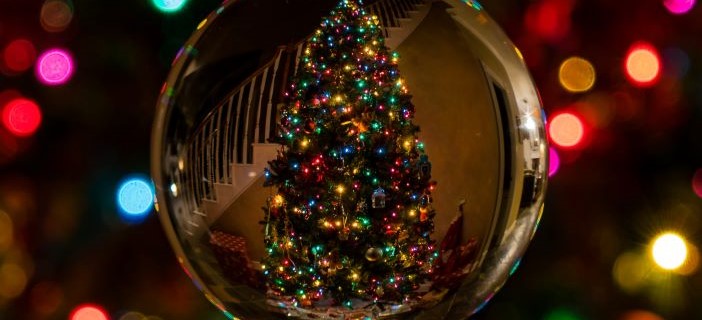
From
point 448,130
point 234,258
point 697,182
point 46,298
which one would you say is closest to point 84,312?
point 46,298

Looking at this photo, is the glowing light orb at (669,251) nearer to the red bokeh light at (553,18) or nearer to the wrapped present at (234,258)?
the red bokeh light at (553,18)

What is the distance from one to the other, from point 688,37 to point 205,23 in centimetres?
57

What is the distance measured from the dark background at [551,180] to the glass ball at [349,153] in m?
0.41

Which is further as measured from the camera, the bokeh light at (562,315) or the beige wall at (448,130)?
the bokeh light at (562,315)

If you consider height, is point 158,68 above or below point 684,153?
above

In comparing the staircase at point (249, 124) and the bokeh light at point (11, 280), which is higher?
the staircase at point (249, 124)

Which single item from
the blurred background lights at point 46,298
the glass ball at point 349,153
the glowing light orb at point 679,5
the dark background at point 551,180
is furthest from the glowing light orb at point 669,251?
the blurred background lights at point 46,298

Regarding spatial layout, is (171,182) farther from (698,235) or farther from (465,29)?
(698,235)

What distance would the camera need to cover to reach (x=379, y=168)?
0.32m

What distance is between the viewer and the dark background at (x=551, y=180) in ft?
2.37

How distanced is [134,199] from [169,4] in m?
0.23

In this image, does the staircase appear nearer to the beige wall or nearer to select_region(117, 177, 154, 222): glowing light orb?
the beige wall

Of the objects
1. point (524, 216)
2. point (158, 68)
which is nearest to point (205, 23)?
point (524, 216)

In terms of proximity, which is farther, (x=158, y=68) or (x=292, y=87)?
(x=158, y=68)
